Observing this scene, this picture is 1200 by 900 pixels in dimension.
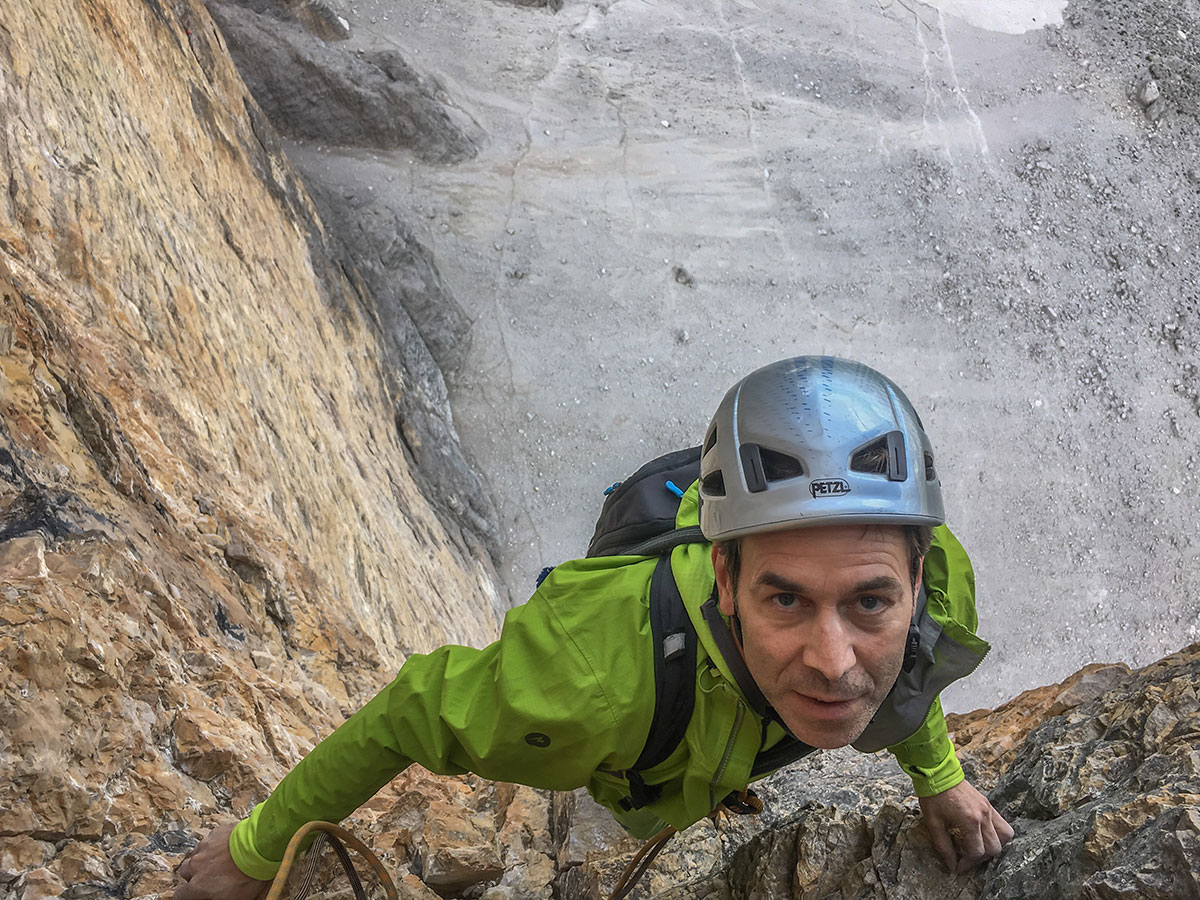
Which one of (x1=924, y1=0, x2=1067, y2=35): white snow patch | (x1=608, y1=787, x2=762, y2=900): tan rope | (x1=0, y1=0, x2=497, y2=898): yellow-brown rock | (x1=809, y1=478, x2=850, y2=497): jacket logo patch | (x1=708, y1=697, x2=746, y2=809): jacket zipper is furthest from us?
(x1=924, y1=0, x2=1067, y2=35): white snow patch

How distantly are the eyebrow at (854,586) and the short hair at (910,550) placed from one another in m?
0.16

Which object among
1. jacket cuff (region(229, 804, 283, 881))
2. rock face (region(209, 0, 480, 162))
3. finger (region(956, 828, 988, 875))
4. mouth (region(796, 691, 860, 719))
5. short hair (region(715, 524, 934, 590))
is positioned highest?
rock face (region(209, 0, 480, 162))

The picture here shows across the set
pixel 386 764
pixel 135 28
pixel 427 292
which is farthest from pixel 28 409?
pixel 427 292

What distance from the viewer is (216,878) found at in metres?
2.80

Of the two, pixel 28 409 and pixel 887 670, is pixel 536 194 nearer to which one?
pixel 28 409

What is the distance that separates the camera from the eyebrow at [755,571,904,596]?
2.37 metres

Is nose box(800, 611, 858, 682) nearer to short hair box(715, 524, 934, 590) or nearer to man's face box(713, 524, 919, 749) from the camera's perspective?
man's face box(713, 524, 919, 749)

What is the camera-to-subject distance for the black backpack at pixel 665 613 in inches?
102

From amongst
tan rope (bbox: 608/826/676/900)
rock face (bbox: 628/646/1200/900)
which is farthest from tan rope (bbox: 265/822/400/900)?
rock face (bbox: 628/646/1200/900)

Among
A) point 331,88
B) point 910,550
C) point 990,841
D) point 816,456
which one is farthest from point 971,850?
point 331,88

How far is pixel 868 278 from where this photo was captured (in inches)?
749

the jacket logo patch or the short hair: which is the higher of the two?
the jacket logo patch

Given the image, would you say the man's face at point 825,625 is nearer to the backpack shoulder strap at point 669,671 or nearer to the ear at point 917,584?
the ear at point 917,584

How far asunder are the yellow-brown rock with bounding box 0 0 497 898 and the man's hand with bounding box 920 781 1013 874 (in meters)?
2.70
